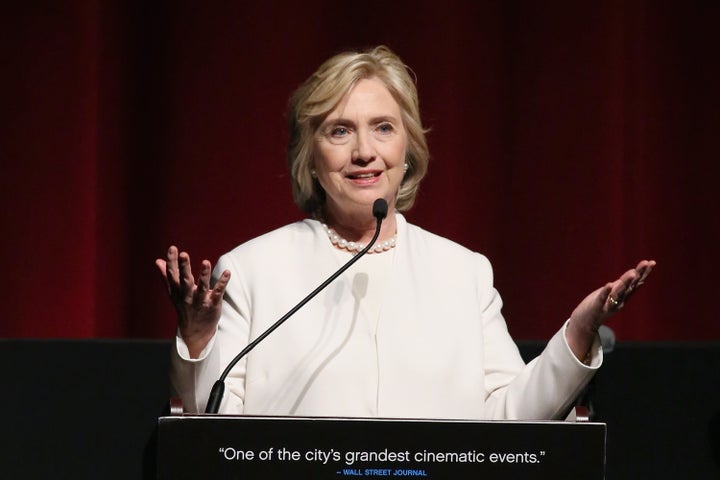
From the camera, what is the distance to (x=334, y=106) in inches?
77.9

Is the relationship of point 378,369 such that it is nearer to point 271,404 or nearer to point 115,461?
Result: point 271,404

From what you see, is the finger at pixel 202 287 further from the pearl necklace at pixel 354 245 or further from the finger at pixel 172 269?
the pearl necklace at pixel 354 245

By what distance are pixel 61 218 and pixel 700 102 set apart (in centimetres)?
152

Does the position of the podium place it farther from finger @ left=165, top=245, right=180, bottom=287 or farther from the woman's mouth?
the woman's mouth

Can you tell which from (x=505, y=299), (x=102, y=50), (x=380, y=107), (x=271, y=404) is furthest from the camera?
(x=505, y=299)

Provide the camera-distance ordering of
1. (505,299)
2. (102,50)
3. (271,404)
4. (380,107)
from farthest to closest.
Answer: (505,299), (102,50), (380,107), (271,404)

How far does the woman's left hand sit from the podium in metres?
0.32

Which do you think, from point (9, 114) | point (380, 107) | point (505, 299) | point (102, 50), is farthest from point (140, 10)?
point (505, 299)

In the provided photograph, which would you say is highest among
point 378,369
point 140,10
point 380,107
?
point 140,10

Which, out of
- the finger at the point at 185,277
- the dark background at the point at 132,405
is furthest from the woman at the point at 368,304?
the finger at the point at 185,277

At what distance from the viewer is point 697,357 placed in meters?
2.03

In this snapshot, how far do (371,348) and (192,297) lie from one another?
44 centimetres

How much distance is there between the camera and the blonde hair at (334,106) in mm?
1982

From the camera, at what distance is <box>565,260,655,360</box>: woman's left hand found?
5.11ft
